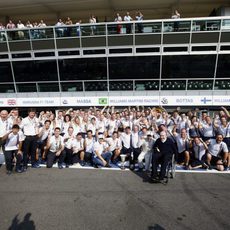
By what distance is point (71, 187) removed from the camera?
5.21 m

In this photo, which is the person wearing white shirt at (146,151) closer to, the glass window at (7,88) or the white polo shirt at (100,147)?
the white polo shirt at (100,147)

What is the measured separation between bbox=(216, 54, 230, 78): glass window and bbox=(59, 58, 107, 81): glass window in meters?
7.97

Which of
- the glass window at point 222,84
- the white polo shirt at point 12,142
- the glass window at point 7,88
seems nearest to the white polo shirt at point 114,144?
the white polo shirt at point 12,142

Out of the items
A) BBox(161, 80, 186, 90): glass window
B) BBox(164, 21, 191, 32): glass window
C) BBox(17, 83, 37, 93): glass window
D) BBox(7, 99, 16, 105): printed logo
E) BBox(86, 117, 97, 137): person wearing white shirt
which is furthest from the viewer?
BBox(7, 99, 16, 105): printed logo

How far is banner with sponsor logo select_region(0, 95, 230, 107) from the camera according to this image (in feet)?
43.1

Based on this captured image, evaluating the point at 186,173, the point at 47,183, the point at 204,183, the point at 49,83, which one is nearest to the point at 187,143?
Result: the point at 186,173

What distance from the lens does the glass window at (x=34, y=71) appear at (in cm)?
1464

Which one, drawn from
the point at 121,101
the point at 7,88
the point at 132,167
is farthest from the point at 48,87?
the point at 132,167

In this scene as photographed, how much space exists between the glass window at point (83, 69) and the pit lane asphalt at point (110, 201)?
952 cm

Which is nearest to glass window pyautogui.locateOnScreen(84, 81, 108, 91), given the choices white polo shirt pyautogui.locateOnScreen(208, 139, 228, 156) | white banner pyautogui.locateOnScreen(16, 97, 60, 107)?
white banner pyautogui.locateOnScreen(16, 97, 60, 107)

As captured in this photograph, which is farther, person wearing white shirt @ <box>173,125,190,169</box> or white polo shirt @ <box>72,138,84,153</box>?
white polo shirt @ <box>72,138,84,153</box>

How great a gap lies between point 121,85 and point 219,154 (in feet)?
29.7

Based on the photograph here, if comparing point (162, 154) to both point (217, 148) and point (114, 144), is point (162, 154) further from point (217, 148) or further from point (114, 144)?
point (217, 148)

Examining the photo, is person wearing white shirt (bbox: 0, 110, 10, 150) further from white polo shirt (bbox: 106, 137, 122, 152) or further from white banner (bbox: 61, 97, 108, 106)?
white banner (bbox: 61, 97, 108, 106)
